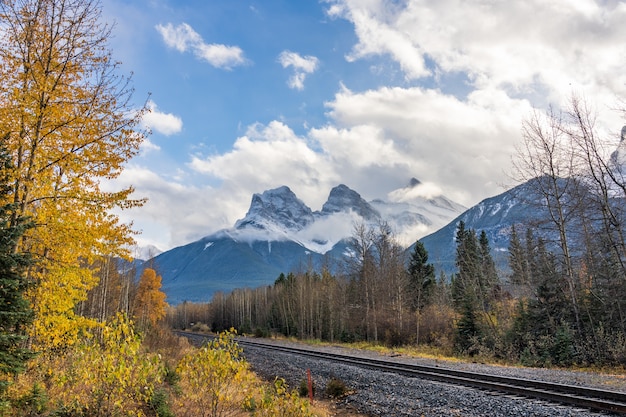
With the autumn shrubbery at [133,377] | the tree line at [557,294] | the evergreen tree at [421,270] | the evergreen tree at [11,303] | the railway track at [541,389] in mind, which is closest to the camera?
the autumn shrubbery at [133,377]

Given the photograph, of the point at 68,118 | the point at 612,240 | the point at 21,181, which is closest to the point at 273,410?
the point at 21,181

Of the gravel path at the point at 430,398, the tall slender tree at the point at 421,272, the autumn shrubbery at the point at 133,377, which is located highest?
the tall slender tree at the point at 421,272

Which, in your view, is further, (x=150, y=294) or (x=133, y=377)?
(x=150, y=294)

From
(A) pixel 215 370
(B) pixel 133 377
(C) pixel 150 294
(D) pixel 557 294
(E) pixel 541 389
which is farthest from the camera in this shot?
(C) pixel 150 294

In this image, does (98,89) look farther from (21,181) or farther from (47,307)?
(47,307)

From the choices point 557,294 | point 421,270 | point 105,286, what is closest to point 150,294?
point 105,286

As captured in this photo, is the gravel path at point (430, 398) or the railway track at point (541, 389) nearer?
the railway track at point (541, 389)

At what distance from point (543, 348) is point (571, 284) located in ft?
11.5

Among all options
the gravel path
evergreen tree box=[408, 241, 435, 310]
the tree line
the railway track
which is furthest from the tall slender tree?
the gravel path

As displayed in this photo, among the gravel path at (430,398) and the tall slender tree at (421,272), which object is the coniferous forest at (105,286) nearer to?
the gravel path at (430,398)

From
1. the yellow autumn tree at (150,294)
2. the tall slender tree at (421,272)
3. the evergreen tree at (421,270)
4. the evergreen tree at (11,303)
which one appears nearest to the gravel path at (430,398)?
the evergreen tree at (11,303)

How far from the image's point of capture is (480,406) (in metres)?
8.99

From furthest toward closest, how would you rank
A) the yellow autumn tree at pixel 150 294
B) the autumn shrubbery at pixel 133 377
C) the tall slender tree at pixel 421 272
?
1. the yellow autumn tree at pixel 150 294
2. the tall slender tree at pixel 421 272
3. the autumn shrubbery at pixel 133 377

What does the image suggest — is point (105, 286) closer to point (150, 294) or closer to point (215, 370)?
point (150, 294)
